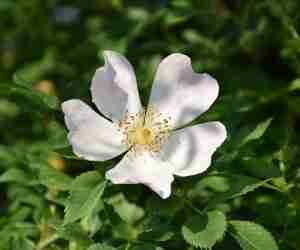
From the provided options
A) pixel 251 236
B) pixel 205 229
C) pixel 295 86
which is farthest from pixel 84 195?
pixel 295 86

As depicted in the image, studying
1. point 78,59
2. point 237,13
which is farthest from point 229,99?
point 78,59

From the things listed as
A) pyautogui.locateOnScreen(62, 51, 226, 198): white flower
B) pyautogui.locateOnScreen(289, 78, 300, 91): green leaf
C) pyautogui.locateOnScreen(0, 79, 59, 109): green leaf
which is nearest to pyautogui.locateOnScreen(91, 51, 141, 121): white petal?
pyautogui.locateOnScreen(62, 51, 226, 198): white flower

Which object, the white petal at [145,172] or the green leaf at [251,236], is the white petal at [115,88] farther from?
the green leaf at [251,236]

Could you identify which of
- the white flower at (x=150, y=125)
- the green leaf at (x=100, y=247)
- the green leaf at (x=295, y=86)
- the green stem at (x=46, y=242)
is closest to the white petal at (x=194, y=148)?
the white flower at (x=150, y=125)

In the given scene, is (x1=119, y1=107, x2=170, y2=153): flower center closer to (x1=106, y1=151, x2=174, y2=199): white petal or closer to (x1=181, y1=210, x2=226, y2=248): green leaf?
(x1=106, y1=151, x2=174, y2=199): white petal

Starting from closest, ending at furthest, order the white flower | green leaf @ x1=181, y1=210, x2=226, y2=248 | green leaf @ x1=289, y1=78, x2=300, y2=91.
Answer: green leaf @ x1=181, y1=210, x2=226, y2=248 < the white flower < green leaf @ x1=289, y1=78, x2=300, y2=91

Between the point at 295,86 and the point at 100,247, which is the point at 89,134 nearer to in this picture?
the point at 100,247

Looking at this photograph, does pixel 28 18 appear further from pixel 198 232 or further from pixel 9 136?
pixel 198 232
